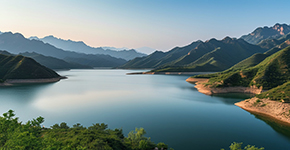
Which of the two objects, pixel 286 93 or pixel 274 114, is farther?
pixel 286 93

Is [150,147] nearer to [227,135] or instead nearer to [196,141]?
[196,141]

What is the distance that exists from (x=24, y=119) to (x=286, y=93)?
80962 millimetres

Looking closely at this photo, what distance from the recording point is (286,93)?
54594 millimetres

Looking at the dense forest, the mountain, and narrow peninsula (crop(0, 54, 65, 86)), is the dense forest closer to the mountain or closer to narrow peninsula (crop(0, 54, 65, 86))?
narrow peninsula (crop(0, 54, 65, 86))

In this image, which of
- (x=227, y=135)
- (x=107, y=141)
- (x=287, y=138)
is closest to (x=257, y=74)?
(x=287, y=138)

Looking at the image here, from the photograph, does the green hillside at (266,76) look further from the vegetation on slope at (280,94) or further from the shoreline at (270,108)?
the shoreline at (270,108)

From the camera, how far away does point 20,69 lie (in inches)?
5507

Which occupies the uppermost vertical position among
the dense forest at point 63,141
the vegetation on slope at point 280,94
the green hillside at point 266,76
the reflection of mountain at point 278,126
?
the green hillside at point 266,76

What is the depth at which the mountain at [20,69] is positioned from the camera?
438 ft

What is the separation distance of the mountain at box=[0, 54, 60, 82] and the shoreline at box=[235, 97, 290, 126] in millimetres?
149974

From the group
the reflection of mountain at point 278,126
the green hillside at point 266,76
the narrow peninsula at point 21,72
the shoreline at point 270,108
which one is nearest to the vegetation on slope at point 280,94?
the shoreline at point 270,108

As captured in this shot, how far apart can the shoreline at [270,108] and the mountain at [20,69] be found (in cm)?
14997

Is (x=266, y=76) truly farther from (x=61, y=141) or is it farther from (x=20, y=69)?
(x=20, y=69)

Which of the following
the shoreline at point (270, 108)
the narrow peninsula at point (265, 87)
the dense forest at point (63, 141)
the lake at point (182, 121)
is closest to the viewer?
the dense forest at point (63, 141)
